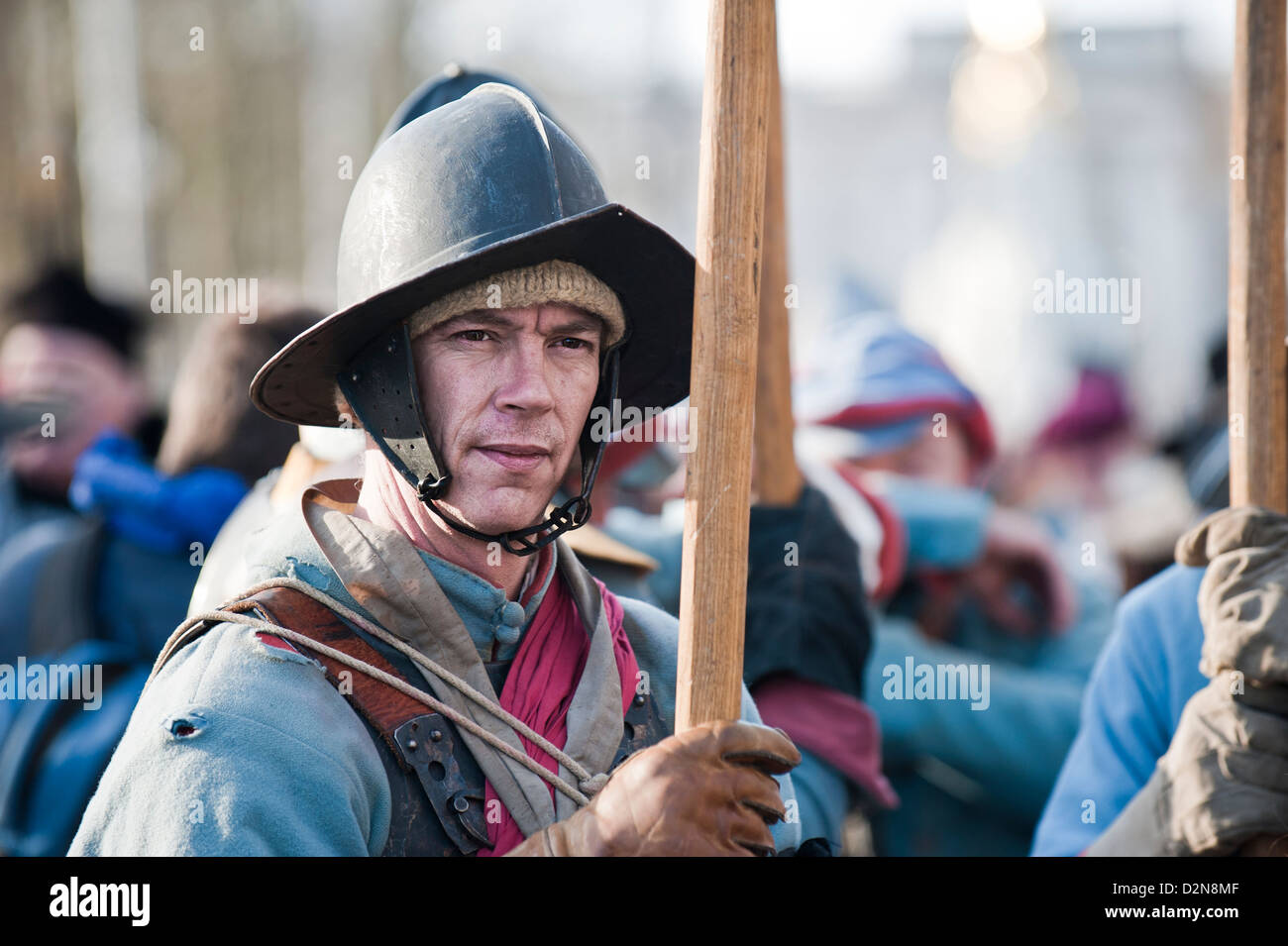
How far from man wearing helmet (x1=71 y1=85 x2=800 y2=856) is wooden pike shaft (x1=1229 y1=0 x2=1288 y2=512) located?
129 cm

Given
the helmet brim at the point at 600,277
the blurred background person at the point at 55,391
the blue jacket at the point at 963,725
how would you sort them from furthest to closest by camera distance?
the blurred background person at the point at 55,391
the blue jacket at the point at 963,725
the helmet brim at the point at 600,277

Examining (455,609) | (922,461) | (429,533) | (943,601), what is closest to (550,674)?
(455,609)

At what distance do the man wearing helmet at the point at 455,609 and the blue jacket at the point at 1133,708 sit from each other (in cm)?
93

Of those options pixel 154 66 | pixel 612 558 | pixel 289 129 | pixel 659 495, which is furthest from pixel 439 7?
pixel 612 558

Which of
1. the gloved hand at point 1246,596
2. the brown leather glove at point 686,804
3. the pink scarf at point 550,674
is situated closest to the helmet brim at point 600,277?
the pink scarf at point 550,674

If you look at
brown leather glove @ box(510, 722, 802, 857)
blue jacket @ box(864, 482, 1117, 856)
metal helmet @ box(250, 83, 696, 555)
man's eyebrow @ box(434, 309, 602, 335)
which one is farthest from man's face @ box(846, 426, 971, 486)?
brown leather glove @ box(510, 722, 802, 857)

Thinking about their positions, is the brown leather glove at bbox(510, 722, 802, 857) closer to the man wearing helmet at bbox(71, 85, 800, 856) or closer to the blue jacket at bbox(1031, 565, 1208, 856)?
the man wearing helmet at bbox(71, 85, 800, 856)

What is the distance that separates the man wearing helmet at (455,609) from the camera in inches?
79.7

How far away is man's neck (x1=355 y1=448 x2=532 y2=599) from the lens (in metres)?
2.39

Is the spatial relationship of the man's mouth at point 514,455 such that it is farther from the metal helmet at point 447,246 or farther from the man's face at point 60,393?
the man's face at point 60,393

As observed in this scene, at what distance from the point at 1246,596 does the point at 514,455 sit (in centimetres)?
152

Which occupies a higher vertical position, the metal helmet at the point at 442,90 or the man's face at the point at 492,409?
the metal helmet at the point at 442,90
